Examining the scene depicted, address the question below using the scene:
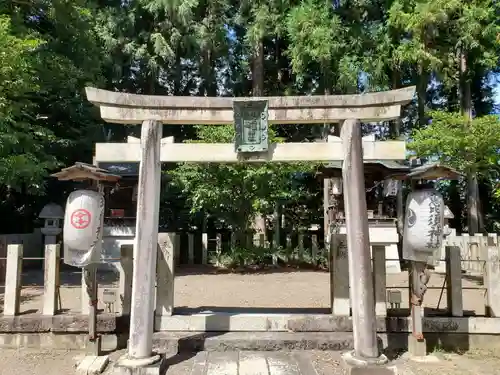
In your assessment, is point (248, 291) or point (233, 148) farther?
point (248, 291)

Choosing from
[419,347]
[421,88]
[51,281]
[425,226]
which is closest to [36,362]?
[51,281]

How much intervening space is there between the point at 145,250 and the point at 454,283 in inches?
162

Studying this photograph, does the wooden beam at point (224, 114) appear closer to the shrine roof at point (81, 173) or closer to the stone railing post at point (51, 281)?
the shrine roof at point (81, 173)

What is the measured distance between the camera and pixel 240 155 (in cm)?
530

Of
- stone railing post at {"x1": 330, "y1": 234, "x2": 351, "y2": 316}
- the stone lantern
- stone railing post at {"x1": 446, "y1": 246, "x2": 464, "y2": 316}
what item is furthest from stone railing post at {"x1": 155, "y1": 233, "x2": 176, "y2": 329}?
the stone lantern

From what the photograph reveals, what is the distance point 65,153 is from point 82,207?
416 inches

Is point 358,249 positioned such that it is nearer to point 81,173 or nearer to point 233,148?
point 233,148

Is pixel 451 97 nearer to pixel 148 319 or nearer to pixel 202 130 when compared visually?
pixel 202 130

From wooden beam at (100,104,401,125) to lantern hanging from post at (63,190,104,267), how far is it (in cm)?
110

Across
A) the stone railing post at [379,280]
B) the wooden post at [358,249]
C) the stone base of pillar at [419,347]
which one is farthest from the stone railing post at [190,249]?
the wooden post at [358,249]

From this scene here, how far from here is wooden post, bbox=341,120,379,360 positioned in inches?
185

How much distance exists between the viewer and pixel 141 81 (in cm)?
1820

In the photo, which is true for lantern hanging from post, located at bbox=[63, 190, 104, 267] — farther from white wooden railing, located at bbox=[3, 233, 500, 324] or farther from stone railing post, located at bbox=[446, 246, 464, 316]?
stone railing post, located at bbox=[446, 246, 464, 316]

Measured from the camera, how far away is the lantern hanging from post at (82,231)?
4980 millimetres
